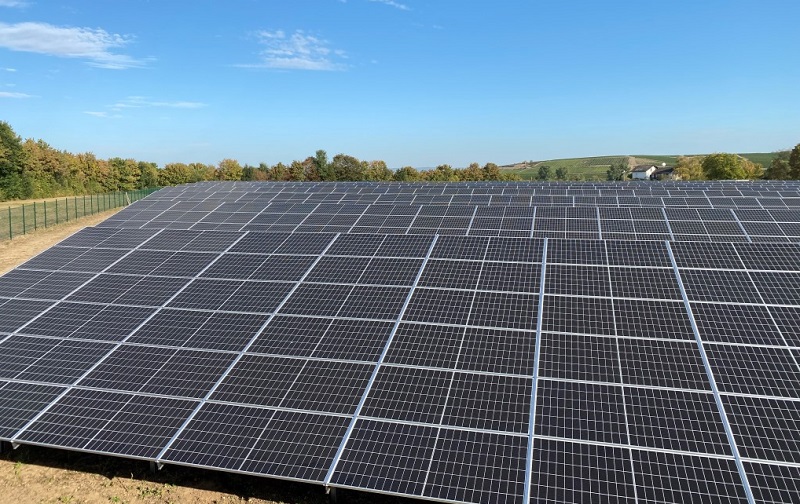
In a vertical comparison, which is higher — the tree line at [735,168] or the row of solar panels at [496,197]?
the tree line at [735,168]

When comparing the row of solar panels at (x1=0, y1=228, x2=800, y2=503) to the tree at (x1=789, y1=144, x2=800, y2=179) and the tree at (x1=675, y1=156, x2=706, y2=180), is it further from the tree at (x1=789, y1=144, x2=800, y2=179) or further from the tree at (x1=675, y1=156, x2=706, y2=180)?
the tree at (x1=675, y1=156, x2=706, y2=180)

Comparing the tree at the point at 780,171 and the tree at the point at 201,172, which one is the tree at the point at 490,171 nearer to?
the tree at the point at 780,171

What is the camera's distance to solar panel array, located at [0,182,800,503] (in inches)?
310

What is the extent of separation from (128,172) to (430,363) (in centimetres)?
10429

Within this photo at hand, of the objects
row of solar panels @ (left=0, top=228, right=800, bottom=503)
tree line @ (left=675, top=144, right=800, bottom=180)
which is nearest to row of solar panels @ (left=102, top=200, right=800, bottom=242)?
row of solar panels @ (left=0, top=228, right=800, bottom=503)

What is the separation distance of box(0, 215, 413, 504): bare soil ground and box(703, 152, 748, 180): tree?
108 m

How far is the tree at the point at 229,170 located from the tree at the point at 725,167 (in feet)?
321

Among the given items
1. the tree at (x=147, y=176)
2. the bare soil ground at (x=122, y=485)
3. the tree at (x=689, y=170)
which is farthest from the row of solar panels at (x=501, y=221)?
the tree at (x=689, y=170)

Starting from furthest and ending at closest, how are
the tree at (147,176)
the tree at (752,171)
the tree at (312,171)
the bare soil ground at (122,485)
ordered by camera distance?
1. the tree at (752,171)
2. the tree at (147,176)
3. the tree at (312,171)
4. the bare soil ground at (122,485)

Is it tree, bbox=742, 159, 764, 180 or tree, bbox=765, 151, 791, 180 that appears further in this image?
tree, bbox=742, 159, 764, 180

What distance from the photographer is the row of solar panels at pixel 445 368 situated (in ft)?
25.7

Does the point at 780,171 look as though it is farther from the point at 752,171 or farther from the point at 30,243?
the point at 30,243

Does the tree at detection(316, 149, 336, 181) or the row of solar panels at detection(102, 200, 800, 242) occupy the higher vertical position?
the tree at detection(316, 149, 336, 181)

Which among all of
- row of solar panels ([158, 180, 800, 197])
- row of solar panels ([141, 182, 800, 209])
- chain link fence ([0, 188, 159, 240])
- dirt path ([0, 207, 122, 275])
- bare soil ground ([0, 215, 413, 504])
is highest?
row of solar panels ([158, 180, 800, 197])
